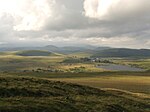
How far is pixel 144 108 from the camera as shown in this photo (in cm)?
6369

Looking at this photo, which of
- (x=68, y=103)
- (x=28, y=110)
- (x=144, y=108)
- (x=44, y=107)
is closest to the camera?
(x=28, y=110)

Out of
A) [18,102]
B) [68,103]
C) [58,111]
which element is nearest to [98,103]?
[68,103]

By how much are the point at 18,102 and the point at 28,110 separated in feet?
14.2

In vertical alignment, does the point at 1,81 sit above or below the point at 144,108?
above

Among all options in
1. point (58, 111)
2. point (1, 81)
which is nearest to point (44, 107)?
point (58, 111)

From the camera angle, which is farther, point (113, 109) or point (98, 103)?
point (98, 103)

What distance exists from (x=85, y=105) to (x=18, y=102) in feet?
43.2

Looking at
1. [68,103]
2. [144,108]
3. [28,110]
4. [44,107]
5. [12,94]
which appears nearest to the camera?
[28,110]

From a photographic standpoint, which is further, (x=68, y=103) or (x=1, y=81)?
(x=1, y=81)

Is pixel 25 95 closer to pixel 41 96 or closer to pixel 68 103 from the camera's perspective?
pixel 41 96

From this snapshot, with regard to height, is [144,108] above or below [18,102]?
below

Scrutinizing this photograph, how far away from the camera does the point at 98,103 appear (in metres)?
59.0

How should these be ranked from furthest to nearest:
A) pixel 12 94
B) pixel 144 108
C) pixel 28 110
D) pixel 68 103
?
pixel 144 108 < pixel 12 94 < pixel 68 103 < pixel 28 110

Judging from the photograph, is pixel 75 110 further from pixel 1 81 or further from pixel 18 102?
pixel 1 81
